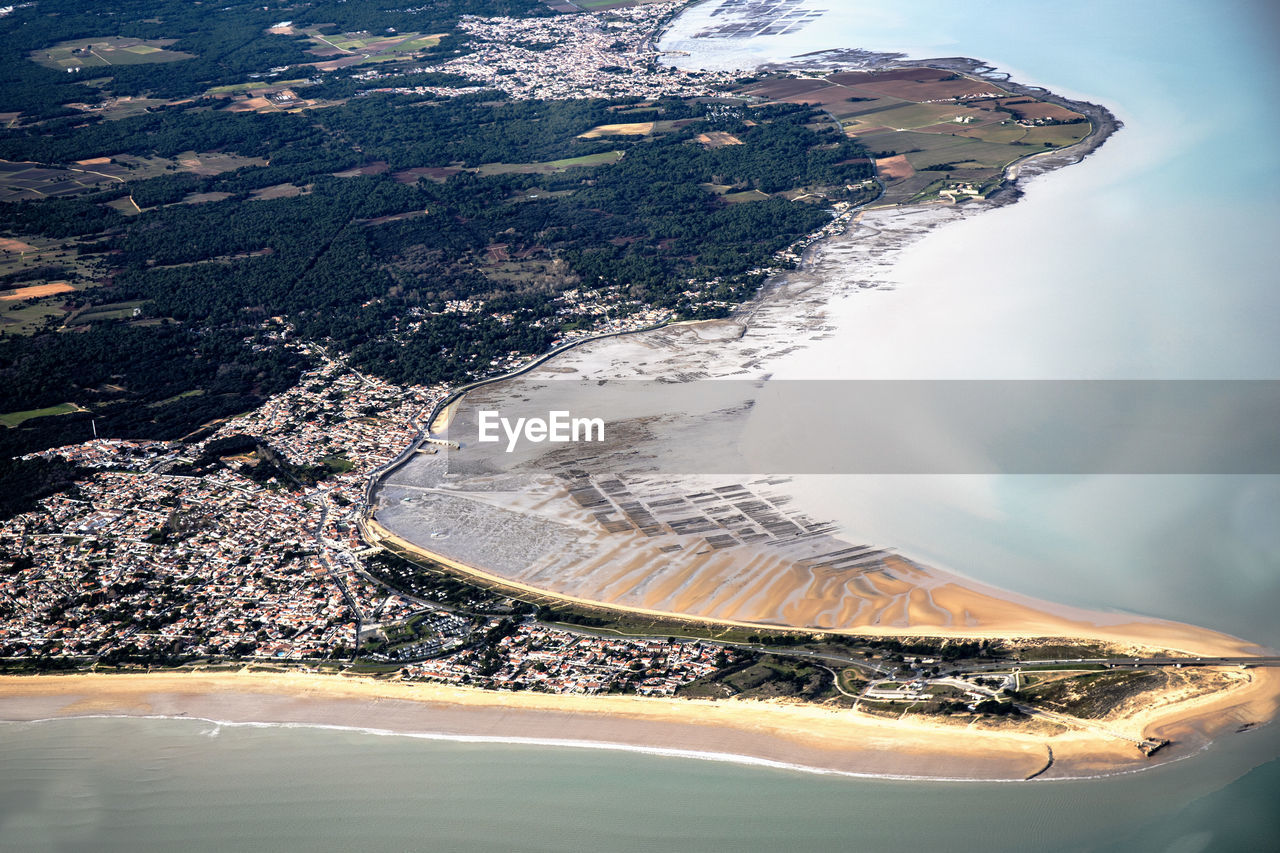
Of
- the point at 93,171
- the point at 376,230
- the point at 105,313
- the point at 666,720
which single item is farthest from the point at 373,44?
the point at 666,720

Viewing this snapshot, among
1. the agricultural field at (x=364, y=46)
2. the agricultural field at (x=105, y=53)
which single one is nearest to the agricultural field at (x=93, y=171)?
the agricultural field at (x=364, y=46)

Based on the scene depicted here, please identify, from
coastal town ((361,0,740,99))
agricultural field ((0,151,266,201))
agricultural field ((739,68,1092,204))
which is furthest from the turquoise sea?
agricultural field ((0,151,266,201))

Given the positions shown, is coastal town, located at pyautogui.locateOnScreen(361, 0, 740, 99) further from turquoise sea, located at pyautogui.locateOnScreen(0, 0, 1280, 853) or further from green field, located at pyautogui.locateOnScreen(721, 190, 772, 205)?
turquoise sea, located at pyautogui.locateOnScreen(0, 0, 1280, 853)

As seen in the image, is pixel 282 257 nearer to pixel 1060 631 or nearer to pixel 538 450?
pixel 538 450

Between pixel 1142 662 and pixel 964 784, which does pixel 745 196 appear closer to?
pixel 1142 662

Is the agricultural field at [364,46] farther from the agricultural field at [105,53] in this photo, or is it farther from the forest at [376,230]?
the agricultural field at [105,53]

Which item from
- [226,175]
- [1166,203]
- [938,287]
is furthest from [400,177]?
[1166,203]

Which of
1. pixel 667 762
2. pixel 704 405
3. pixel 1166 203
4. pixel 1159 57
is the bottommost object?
pixel 667 762
